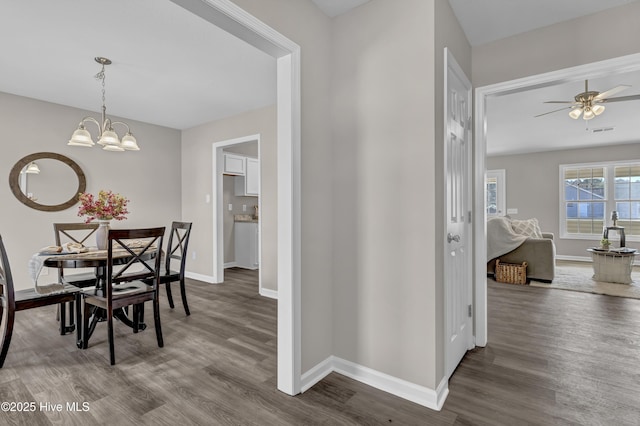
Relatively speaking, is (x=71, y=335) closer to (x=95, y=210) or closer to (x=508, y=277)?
(x=95, y=210)

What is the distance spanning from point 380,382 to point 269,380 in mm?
732

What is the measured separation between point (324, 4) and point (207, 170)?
357 centimetres

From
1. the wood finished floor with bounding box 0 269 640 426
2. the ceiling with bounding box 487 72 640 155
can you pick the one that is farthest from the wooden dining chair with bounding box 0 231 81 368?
the ceiling with bounding box 487 72 640 155

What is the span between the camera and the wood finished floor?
1.69 metres

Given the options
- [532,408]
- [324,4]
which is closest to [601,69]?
[324,4]

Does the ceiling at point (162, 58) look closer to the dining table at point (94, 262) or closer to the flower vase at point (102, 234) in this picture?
the flower vase at point (102, 234)

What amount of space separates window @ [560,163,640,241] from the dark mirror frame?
9627mm

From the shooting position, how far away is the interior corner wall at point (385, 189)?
5.91ft

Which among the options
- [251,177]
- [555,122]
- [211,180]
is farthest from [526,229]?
[211,180]

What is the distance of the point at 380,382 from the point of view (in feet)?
6.40

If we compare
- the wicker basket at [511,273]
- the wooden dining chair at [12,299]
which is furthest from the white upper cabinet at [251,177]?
the wicker basket at [511,273]

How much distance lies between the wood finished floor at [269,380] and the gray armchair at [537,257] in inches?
62.3

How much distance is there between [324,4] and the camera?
2.09 m

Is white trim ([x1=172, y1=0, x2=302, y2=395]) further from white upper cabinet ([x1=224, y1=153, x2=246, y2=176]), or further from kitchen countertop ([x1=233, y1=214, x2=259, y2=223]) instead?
kitchen countertop ([x1=233, y1=214, x2=259, y2=223])
